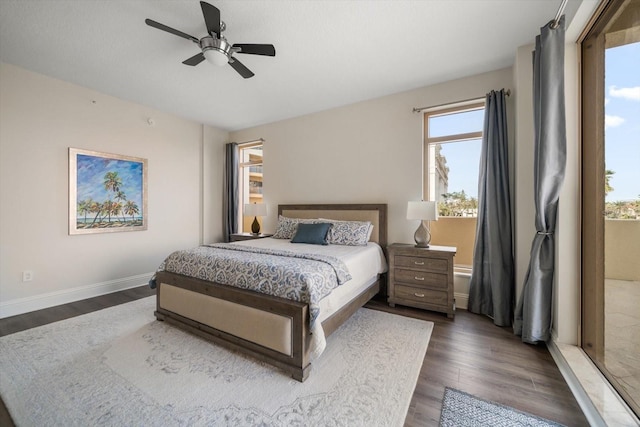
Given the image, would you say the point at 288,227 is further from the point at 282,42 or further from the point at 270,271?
the point at 282,42

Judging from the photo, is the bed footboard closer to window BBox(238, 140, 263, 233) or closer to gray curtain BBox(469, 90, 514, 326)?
gray curtain BBox(469, 90, 514, 326)

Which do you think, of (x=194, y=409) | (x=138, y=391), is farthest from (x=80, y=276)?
(x=194, y=409)

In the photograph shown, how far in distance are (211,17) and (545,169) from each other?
9.41ft

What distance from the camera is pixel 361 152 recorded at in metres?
3.88

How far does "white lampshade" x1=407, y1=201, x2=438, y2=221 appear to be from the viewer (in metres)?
2.96

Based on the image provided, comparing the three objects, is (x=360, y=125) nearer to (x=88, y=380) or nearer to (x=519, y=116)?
(x=519, y=116)

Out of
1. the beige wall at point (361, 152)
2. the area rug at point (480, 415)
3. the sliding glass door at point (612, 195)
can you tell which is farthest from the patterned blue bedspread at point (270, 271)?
the sliding glass door at point (612, 195)

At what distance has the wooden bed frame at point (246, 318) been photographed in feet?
5.93

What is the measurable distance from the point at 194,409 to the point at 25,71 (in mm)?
4121

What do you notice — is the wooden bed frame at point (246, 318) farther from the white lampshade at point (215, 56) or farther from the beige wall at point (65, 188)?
the white lampshade at point (215, 56)

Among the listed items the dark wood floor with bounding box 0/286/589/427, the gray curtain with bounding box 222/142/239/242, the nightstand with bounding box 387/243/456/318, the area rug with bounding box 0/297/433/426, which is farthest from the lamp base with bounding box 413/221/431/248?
the gray curtain with bounding box 222/142/239/242

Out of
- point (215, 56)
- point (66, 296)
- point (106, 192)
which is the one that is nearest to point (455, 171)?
point (215, 56)

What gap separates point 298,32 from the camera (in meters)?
2.33

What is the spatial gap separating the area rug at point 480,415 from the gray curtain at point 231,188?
452 cm
